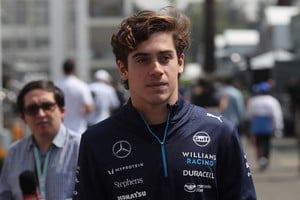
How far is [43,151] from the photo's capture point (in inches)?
206

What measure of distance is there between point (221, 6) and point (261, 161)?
139m

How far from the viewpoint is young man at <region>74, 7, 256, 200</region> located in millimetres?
3496

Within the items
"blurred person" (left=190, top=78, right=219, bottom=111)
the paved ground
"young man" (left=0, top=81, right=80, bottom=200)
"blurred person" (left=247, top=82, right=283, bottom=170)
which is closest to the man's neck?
"young man" (left=0, top=81, right=80, bottom=200)

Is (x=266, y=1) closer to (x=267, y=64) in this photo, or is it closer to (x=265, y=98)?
(x=267, y=64)

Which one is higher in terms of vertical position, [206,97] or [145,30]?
[145,30]

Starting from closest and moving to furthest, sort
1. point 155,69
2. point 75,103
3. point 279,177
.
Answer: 1. point 155,69
2. point 75,103
3. point 279,177

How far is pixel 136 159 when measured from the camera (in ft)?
11.5

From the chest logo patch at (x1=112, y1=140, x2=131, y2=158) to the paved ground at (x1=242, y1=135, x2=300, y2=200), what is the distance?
10.2 metres

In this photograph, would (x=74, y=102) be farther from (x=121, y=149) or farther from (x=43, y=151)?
(x=121, y=149)

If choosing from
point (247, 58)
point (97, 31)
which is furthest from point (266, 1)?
point (247, 58)

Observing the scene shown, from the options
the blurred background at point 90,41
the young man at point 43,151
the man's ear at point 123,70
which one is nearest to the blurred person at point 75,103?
the young man at point 43,151

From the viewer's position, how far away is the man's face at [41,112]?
5367 millimetres

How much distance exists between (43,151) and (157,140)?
6.03ft

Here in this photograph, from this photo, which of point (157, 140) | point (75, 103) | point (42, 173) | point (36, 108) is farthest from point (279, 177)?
point (157, 140)
